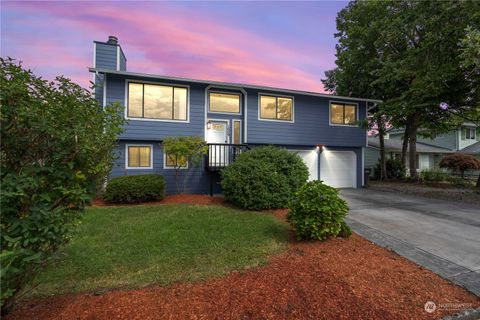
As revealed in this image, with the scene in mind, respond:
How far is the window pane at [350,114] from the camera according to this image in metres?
13.5

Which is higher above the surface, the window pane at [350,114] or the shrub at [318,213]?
the window pane at [350,114]

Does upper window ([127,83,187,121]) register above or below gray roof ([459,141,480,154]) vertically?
above

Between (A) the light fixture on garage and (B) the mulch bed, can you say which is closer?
(B) the mulch bed

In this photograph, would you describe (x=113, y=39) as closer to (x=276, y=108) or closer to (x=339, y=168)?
(x=276, y=108)

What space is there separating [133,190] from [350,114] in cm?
1162

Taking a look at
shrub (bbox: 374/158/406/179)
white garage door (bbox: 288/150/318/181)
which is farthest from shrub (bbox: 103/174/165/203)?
shrub (bbox: 374/158/406/179)

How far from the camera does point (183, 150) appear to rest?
30.1 feet

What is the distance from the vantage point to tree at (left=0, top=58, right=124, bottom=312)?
1949mm

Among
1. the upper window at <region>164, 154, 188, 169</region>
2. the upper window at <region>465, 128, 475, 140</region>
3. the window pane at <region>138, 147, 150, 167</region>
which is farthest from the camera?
the upper window at <region>465, 128, 475, 140</region>

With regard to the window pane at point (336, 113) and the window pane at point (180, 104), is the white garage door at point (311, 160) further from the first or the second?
the window pane at point (180, 104)

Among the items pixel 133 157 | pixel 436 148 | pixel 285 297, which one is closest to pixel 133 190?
pixel 133 157

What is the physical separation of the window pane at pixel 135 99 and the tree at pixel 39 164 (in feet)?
26.3

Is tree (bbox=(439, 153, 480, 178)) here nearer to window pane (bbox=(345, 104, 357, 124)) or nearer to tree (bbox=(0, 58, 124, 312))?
window pane (bbox=(345, 104, 357, 124))

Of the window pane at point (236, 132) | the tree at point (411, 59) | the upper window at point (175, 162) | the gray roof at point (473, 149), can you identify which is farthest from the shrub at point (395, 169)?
the upper window at point (175, 162)
